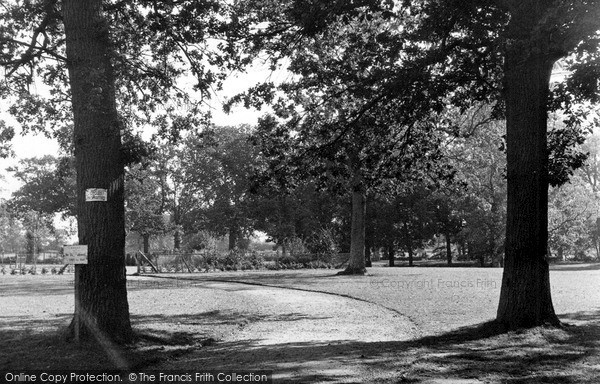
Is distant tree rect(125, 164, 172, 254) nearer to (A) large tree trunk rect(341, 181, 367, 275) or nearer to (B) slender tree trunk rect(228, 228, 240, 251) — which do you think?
(B) slender tree trunk rect(228, 228, 240, 251)

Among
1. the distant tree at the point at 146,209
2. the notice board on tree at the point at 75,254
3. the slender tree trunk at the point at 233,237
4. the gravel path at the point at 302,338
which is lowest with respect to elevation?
the gravel path at the point at 302,338

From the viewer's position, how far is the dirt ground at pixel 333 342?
25.1ft

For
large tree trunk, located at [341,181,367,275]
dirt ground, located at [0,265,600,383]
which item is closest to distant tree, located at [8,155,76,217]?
large tree trunk, located at [341,181,367,275]

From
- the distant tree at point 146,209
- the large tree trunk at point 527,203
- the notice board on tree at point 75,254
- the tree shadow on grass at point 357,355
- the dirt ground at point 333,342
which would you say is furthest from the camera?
the distant tree at point 146,209

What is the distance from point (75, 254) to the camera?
29.7 feet

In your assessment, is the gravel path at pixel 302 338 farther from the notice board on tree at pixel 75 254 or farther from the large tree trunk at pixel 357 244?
the large tree trunk at pixel 357 244

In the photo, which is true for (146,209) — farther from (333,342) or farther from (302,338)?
(333,342)

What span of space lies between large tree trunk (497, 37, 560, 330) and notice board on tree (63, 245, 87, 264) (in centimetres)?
741

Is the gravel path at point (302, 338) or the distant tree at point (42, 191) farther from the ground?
the distant tree at point (42, 191)

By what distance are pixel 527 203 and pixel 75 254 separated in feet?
26.0

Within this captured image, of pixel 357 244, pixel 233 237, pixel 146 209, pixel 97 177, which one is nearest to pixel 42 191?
pixel 146 209

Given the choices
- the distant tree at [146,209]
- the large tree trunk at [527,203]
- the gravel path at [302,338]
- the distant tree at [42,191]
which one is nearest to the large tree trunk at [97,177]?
the gravel path at [302,338]

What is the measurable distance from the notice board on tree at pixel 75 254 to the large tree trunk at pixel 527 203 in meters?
7.41

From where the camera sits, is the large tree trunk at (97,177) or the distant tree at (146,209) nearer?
the large tree trunk at (97,177)
